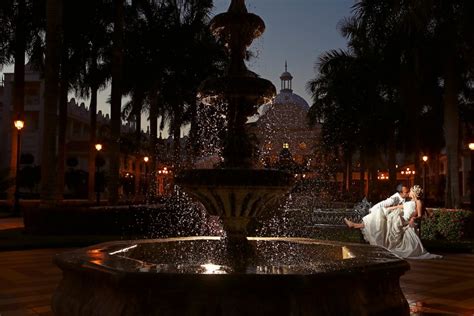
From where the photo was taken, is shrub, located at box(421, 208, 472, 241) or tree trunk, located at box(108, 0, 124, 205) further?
tree trunk, located at box(108, 0, 124, 205)

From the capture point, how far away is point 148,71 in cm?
2291

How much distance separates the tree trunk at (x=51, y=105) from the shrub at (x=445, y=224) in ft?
34.5

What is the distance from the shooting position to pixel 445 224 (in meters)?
15.0

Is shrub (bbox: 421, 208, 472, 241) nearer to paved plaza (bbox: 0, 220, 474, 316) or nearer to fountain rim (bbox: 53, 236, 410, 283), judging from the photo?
paved plaza (bbox: 0, 220, 474, 316)

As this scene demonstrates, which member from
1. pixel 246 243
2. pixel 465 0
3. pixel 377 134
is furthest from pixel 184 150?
pixel 246 243

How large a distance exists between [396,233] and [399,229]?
0.12 m

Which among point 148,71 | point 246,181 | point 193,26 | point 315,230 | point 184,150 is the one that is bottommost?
point 315,230

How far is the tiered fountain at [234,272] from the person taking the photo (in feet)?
12.5

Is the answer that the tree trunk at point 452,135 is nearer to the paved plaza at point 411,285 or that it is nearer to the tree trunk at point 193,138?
the paved plaza at point 411,285

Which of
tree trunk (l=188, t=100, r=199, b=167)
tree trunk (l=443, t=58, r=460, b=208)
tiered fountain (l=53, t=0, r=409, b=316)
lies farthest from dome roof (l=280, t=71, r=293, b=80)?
tiered fountain (l=53, t=0, r=409, b=316)

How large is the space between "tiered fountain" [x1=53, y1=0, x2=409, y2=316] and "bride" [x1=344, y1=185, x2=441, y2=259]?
193 inches

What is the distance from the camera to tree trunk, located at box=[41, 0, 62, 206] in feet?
47.9

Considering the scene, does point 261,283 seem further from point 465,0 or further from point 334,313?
point 465,0

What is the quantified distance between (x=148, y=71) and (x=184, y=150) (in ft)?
30.2
